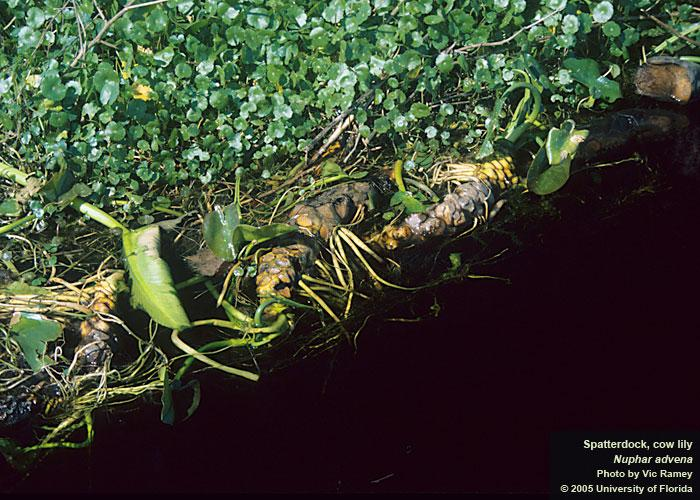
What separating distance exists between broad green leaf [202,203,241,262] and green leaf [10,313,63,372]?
477 millimetres

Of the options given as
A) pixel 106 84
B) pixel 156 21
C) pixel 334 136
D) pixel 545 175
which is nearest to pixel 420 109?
pixel 334 136

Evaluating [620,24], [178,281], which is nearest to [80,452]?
[178,281]

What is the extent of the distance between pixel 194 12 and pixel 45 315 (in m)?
1.03

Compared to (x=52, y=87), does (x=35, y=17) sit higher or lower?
higher

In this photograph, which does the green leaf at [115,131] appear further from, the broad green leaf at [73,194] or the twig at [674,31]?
the twig at [674,31]

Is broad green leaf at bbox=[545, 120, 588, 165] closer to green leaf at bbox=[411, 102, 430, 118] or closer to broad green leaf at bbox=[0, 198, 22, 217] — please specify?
green leaf at bbox=[411, 102, 430, 118]

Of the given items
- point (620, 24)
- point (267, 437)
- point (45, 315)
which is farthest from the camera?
point (620, 24)

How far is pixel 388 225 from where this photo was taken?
7.89 feet

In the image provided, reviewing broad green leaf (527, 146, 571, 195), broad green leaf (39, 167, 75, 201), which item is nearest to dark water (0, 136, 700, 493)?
broad green leaf (527, 146, 571, 195)

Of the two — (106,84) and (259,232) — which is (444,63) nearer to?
(259,232)

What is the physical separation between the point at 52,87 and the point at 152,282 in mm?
677

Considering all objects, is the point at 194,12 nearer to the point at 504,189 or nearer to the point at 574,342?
the point at 504,189

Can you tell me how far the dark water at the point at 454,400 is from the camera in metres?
1.66

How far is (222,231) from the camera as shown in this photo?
7.13 feet
